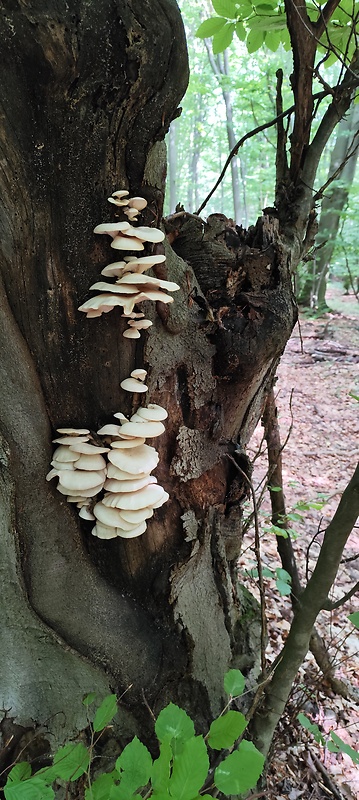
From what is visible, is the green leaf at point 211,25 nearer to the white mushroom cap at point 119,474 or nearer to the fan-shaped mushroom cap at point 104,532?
the white mushroom cap at point 119,474

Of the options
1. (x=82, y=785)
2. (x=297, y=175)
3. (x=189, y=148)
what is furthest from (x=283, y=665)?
(x=189, y=148)

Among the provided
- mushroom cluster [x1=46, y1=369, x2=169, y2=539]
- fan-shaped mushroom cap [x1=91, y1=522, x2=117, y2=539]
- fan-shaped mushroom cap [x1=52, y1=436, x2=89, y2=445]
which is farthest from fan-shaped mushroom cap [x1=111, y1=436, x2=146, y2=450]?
fan-shaped mushroom cap [x1=91, y1=522, x2=117, y2=539]

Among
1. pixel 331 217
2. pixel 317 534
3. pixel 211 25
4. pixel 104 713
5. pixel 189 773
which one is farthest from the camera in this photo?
pixel 331 217

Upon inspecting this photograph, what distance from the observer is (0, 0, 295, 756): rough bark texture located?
128 centimetres

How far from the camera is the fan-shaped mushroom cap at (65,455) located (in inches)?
61.4

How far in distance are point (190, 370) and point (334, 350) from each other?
9784mm

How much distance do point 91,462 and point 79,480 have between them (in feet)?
0.25

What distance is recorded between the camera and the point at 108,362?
159 centimetres

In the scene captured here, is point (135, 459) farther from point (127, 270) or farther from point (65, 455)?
point (127, 270)

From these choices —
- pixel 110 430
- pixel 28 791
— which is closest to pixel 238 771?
pixel 28 791

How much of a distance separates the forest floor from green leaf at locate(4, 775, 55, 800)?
2.38ft

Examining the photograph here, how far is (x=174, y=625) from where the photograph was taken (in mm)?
1898

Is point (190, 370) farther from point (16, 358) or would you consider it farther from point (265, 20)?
point (265, 20)

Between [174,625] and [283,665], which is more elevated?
[174,625]
